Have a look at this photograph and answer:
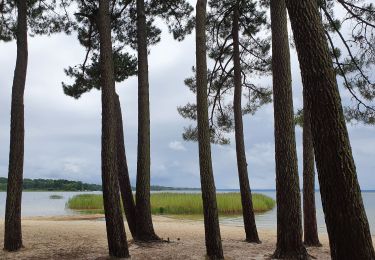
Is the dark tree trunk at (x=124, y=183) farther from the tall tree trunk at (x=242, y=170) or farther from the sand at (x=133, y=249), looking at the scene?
the tall tree trunk at (x=242, y=170)

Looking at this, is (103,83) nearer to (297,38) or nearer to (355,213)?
(297,38)

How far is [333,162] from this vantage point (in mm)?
4008

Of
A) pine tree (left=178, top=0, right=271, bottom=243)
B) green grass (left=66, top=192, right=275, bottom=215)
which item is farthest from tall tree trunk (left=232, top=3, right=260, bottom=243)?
green grass (left=66, top=192, right=275, bottom=215)

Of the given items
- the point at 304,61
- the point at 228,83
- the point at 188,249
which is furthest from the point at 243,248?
the point at 304,61

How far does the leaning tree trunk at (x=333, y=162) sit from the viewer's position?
3.96 metres

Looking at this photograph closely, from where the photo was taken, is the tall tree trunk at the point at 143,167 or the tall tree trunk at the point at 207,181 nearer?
the tall tree trunk at the point at 207,181

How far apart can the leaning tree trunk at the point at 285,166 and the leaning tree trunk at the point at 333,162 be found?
184 inches

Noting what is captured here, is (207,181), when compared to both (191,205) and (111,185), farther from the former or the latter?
(191,205)

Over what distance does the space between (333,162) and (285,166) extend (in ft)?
16.0

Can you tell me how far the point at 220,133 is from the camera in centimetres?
1480

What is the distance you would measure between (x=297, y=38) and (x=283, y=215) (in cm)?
527

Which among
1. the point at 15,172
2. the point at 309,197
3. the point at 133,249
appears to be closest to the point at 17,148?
the point at 15,172

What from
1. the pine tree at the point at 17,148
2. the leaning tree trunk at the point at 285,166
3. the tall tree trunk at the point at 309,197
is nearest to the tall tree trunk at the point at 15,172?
the pine tree at the point at 17,148

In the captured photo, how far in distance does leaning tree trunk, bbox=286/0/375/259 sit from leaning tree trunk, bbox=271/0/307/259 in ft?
15.3
